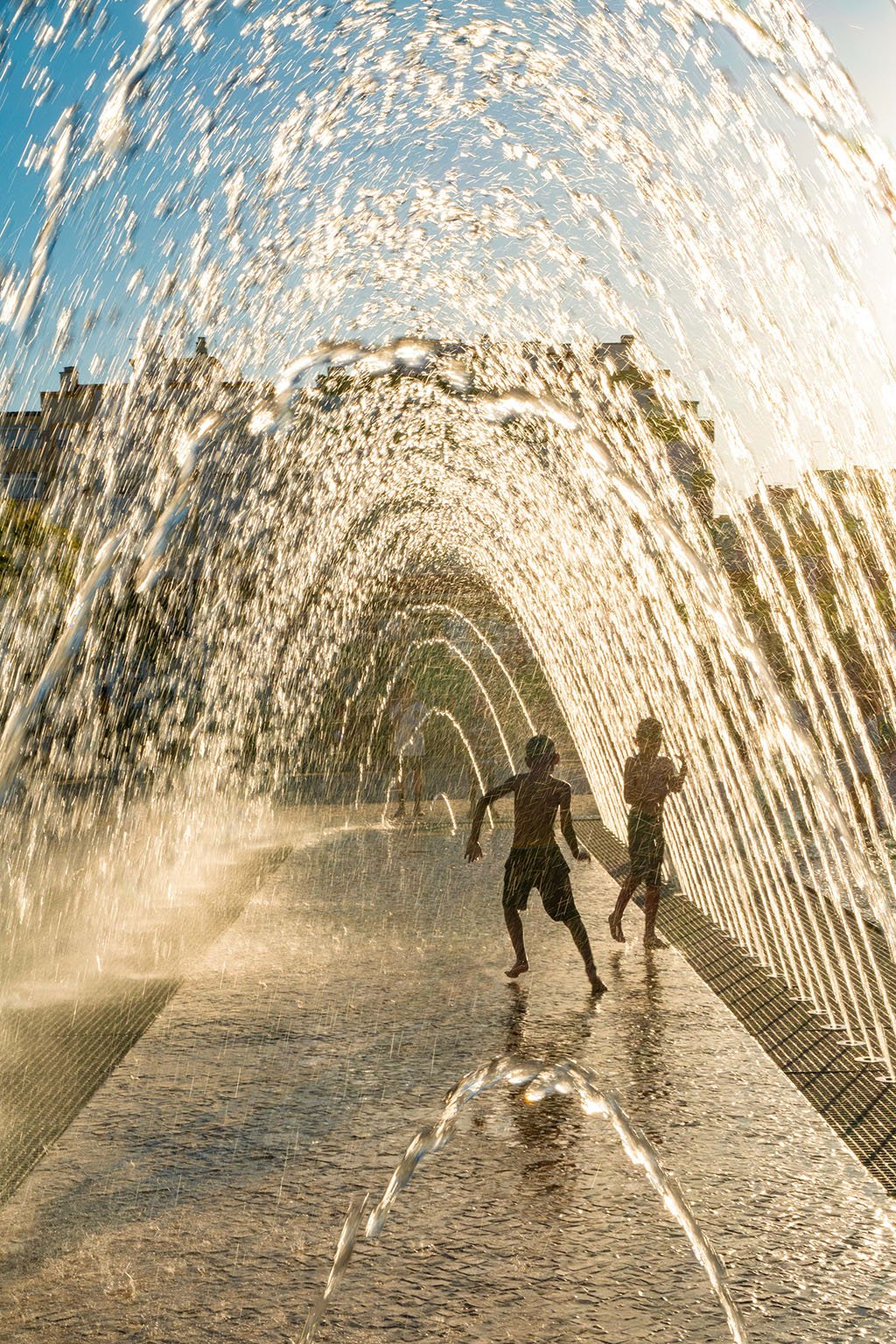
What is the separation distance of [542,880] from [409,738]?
11.0m

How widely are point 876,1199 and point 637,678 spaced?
1065 centimetres

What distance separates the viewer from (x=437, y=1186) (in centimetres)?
536

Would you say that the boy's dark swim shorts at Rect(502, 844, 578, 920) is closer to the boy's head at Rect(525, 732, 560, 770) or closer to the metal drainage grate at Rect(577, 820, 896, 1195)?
the boy's head at Rect(525, 732, 560, 770)

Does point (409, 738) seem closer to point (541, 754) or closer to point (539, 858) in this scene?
point (541, 754)

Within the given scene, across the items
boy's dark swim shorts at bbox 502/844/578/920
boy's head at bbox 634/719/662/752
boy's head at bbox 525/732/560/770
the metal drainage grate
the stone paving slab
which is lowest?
the stone paving slab

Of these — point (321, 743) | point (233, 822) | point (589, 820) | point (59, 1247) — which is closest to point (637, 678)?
point (589, 820)

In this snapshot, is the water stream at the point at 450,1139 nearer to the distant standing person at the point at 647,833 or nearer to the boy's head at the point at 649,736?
the distant standing person at the point at 647,833

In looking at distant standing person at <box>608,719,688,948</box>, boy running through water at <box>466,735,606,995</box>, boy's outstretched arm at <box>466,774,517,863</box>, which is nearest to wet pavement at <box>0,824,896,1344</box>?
boy running through water at <box>466,735,606,995</box>

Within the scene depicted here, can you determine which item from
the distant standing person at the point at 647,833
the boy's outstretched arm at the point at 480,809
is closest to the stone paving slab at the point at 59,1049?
the boy's outstretched arm at the point at 480,809

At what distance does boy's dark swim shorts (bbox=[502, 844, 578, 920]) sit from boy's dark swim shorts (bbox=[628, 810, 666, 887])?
151 centimetres

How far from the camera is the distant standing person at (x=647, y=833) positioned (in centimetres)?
1036

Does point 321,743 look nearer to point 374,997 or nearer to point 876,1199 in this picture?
point 374,997

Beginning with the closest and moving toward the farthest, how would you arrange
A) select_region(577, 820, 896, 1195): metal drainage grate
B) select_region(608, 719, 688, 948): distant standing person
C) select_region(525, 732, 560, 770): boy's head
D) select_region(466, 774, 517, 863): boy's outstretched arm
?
select_region(577, 820, 896, 1195): metal drainage grate, select_region(525, 732, 560, 770): boy's head, select_region(466, 774, 517, 863): boy's outstretched arm, select_region(608, 719, 688, 948): distant standing person

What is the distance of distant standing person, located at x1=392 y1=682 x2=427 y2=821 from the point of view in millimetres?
19359
